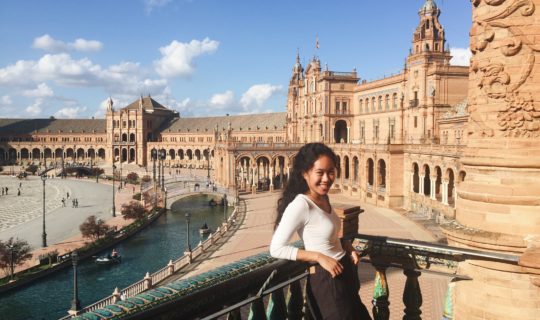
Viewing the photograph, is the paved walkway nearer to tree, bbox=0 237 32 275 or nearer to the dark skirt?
the dark skirt

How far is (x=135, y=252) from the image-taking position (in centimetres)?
3559

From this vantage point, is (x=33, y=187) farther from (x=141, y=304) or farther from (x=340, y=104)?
(x=141, y=304)

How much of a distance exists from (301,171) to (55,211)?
55869mm

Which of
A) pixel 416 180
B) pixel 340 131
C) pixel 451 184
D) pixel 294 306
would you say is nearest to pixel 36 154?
pixel 340 131

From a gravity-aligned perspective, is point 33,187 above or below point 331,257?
below

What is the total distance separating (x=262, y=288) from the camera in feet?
12.0

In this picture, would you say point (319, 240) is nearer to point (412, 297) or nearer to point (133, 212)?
point (412, 297)

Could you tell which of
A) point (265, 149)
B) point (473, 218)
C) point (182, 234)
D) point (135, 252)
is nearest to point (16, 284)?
point (135, 252)

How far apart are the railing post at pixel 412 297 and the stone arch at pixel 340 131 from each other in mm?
66223

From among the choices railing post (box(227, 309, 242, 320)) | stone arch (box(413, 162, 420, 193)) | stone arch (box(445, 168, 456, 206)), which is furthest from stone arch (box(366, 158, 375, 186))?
railing post (box(227, 309, 242, 320))

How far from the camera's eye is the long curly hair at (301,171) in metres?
4.33

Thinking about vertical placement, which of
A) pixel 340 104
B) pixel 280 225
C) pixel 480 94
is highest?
pixel 340 104

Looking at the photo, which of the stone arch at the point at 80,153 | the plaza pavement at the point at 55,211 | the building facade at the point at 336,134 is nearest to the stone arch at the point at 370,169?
the building facade at the point at 336,134

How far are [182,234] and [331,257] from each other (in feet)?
130
